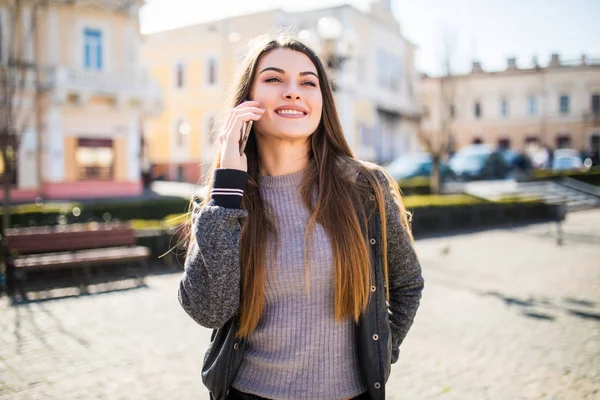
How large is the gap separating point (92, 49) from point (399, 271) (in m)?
23.0

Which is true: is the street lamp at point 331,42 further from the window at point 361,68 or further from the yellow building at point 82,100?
the window at point 361,68

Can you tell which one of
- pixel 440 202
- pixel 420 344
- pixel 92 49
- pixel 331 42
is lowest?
pixel 420 344

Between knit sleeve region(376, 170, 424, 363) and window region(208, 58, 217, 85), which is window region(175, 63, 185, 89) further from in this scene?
knit sleeve region(376, 170, 424, 363)

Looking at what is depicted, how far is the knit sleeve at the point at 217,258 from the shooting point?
1.81 m

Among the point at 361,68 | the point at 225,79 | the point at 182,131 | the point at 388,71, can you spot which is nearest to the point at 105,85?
the point at 225,79

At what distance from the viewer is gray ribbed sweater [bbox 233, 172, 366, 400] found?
1.91 meters

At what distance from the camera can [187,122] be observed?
33.6 m

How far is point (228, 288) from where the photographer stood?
1.83 metres

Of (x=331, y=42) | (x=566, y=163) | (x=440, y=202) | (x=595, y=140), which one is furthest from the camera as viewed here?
(x=595, y=140)

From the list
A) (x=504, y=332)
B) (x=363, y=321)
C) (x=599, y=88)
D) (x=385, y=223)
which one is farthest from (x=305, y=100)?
(x=599, y=88)

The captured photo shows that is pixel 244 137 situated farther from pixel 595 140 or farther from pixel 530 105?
pixel 595 140

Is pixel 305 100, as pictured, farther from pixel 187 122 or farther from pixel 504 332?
pixel 187 122

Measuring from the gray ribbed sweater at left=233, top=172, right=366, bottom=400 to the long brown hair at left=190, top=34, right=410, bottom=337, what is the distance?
0.04 metres

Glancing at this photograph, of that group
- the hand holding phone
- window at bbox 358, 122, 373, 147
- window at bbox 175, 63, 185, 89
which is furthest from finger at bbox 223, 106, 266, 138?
window at bbox 175, 63, 185, 89
